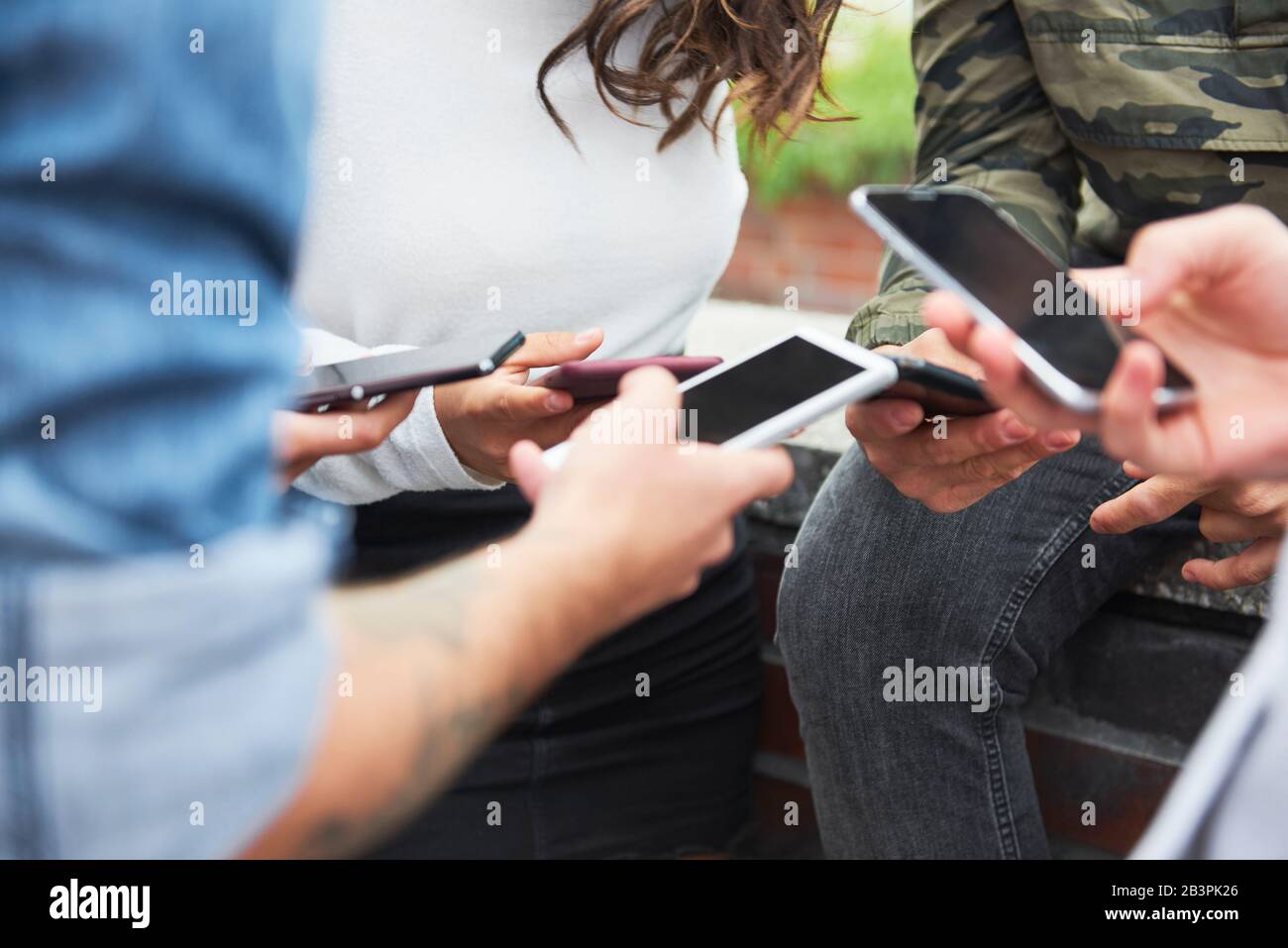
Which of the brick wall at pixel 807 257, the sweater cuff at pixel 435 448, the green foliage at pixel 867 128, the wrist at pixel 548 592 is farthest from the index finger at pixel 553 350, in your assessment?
the brick wall at pixel 807 257

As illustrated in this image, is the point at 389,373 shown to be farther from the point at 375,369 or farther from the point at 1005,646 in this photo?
the point at 1005,646

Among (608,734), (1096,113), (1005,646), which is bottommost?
(608,734)

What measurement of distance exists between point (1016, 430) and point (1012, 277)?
0.16 meters

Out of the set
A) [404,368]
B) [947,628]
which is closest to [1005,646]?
[947,628]

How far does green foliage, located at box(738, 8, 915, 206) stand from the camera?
331 centimetres

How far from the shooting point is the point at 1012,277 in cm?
87

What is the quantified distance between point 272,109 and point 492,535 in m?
0.91

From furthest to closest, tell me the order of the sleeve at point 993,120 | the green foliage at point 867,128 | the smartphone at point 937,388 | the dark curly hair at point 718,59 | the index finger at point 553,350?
the green foliage at point 867,128 < the sleeve at point 993,120 < the dark curly hair at point 718,59 < the index finger at point 553,350 < the smartphone at point 937,388

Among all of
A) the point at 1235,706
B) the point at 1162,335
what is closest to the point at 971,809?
the point at 1162,335

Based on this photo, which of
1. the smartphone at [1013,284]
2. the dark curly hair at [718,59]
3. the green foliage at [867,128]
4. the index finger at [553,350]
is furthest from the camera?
the green foliage at [867,128]

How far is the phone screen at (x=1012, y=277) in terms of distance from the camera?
0.81m

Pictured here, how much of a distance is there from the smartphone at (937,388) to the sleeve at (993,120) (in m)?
0.39

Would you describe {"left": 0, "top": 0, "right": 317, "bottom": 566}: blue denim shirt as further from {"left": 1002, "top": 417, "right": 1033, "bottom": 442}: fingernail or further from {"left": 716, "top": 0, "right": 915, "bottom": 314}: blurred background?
{"left": 716, "top": 0, "right": 915, "bottom": 314}: blurred background

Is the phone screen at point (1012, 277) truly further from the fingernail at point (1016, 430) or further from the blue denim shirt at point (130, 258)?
the blue denim shirt at point (130, 258)
